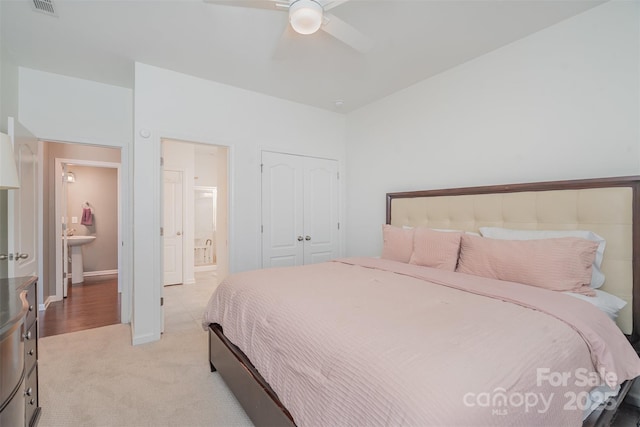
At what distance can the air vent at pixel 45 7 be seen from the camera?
6.47 feet

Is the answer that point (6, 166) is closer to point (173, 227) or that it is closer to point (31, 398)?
point (31, 398)

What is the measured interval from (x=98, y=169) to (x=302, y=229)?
4.70 metres

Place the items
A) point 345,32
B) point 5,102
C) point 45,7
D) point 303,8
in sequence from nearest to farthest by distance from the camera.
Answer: point 303,8 → point 345,32 → point 45,7 → point 5,102

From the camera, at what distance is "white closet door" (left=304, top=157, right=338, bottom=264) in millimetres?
3992

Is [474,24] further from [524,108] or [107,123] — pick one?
[107,123]

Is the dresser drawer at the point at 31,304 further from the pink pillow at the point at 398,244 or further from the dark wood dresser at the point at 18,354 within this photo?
the pink pillow at the point at 398,244

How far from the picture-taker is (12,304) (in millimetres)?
1269

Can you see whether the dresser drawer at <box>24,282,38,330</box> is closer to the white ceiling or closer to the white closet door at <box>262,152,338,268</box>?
the white ceiling

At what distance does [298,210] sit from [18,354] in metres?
2.91

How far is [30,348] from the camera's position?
157 cm

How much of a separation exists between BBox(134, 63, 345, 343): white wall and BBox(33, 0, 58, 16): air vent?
2.46ft

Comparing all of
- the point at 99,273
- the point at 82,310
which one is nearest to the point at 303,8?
the point at 82,310

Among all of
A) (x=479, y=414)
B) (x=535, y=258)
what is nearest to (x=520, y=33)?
(x=535, y=258)

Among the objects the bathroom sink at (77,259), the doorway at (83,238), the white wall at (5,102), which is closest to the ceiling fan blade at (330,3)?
the white wall at (5,102)
